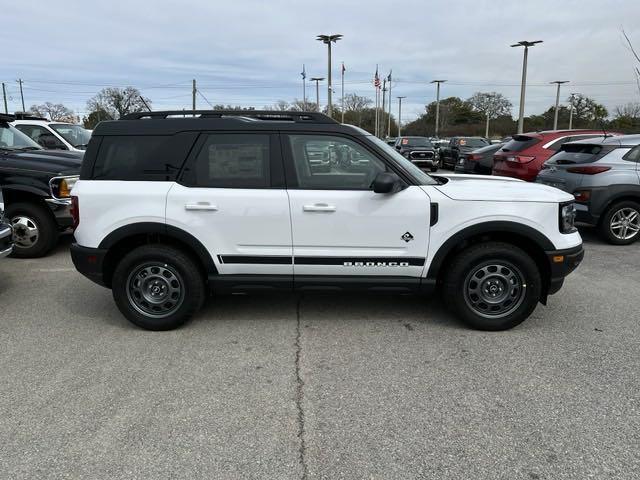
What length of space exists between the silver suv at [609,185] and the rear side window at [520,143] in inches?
108

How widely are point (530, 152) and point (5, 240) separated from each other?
9.37m

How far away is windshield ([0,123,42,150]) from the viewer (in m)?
7.58

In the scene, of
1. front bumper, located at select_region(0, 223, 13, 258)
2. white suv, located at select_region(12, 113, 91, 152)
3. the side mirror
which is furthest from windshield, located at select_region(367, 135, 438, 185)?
white suv, located at select_region(12, 113, 91, 152)

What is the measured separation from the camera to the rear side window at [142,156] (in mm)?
4246

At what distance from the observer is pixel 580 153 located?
7.99m

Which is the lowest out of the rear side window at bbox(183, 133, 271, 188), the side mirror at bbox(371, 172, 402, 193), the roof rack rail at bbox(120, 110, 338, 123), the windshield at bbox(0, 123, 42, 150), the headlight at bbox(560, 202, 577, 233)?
the headlight at bbox(560, 202, 577, 233)

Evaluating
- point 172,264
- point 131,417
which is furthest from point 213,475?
point 172,264

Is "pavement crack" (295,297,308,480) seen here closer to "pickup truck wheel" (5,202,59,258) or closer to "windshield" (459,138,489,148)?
"pickup truck wheel" (5,202,59,258)

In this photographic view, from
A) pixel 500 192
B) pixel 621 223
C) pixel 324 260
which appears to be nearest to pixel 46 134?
pixel 324 260

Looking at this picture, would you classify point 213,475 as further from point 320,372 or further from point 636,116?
point 636,116

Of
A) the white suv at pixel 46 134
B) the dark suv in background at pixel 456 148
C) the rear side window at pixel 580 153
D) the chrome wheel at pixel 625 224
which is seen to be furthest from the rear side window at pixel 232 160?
the dark suv in background at pixel 456 148

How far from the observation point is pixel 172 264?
14.0 feet

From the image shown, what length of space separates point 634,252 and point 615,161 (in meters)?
1.40

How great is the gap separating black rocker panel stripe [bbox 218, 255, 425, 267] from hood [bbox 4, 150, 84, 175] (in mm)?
4134
